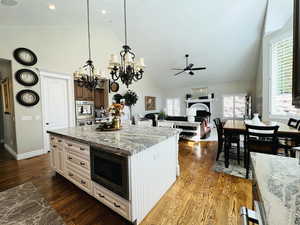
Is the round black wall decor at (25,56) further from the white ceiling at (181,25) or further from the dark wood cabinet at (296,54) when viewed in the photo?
the dark wood cabinet at (296,54)

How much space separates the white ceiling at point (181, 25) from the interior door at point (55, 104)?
62.3 inches

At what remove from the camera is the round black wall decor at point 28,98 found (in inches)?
142

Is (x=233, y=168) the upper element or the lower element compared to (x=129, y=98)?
lower

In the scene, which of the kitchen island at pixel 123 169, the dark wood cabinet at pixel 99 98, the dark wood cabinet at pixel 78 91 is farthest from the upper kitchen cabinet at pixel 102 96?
the kitchen island at pixel 123 169

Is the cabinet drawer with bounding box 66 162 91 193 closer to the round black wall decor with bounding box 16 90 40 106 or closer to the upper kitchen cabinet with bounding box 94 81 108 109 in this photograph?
the round black wall decor with bounding box 16 90 40 106

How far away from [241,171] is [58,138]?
3522 millimetres

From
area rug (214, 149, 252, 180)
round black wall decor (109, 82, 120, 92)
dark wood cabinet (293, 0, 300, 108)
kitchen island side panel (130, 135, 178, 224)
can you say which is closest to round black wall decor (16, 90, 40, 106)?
round black wall decor (109, 82, 120, 92)

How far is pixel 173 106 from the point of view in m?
10.6

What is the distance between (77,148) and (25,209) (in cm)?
102

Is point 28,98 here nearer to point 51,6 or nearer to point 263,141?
point 51,6

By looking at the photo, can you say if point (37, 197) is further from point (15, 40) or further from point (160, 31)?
point (160, 31)

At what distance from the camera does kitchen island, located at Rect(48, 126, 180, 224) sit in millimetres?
1489

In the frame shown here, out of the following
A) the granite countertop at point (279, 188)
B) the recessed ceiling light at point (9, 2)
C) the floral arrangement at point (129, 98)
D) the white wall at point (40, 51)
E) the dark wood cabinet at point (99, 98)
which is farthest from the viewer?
the floral arrangement at point (129, 98)

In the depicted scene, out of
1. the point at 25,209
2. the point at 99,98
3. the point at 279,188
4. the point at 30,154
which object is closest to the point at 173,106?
the point at 99,98
